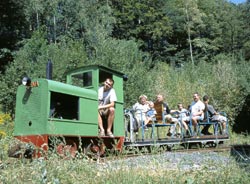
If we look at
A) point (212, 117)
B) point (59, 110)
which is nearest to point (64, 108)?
point (59, 110)

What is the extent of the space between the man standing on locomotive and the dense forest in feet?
38.1

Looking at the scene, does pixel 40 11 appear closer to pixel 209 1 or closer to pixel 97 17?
pixel 97 17

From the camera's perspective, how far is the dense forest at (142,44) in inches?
881

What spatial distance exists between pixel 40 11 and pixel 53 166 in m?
45.3

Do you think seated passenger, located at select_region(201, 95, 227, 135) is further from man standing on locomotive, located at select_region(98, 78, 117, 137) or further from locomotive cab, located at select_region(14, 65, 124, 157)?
man standing on locomotive, located at select_region(98, 78, 117, 137)

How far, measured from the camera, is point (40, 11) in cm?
Result: 4700

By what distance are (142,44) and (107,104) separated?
49283 millimetres

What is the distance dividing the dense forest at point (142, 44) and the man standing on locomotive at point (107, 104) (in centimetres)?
1162

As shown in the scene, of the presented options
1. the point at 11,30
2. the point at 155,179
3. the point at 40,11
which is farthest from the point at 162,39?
the point at 155,179

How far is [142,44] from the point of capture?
58.0 metres

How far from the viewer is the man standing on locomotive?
9.20 meters

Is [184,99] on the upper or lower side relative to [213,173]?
upper

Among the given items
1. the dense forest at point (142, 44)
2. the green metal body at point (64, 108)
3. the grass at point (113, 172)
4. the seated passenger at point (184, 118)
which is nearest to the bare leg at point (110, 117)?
the green metal body at point (64, 108)

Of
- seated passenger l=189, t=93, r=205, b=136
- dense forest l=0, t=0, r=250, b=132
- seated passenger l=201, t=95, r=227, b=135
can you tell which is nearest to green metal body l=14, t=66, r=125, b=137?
seated passenger l=189, t=93, r=205, b=136
